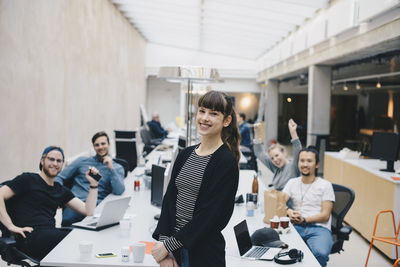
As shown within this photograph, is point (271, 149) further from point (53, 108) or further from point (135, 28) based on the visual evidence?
point (135, 28)

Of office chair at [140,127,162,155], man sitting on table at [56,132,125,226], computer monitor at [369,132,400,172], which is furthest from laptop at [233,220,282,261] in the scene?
office chair at [140,127,162,155]

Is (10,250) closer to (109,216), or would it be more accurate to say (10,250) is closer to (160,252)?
(109,216)

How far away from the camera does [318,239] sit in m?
3.50

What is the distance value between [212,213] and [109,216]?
142 cm

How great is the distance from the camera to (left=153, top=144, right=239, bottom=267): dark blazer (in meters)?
1.87

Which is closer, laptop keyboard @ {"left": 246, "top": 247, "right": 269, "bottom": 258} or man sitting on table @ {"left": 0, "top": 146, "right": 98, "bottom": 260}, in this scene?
laptop keyboard @ {"left": 246, "top": 247, "right": 269, "bottom": 258}

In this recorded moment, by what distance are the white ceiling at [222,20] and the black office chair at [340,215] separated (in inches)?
242

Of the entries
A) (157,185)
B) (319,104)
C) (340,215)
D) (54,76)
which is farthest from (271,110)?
(157,185)

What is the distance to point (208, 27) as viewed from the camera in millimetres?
14352

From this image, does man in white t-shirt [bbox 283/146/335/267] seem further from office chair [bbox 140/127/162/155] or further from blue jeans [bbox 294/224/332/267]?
office chair [bbox 140/127/162/155]

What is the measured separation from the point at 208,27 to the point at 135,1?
281 centimetres

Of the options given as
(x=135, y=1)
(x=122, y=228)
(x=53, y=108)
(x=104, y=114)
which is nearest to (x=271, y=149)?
(x=122, y=228)

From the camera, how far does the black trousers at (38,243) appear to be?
124 inches

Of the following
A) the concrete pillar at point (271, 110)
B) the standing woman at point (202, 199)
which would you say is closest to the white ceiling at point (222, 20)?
the concrete pillar at point (271, 110)
